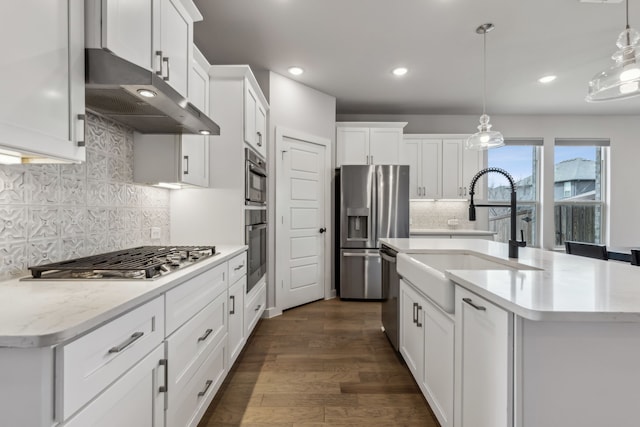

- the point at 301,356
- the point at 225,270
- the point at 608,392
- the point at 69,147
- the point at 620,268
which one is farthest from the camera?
the point at 301,356

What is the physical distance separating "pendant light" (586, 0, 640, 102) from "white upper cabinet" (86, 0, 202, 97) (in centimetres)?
262

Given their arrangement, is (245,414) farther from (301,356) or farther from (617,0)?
(617,0)

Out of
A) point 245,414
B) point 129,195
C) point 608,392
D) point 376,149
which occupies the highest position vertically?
point 376,149

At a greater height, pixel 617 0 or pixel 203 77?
pixel 617 0

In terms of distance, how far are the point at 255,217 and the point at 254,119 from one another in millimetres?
954

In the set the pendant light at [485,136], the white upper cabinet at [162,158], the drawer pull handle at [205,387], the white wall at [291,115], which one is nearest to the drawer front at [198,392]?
the drawer pull handle at [205,387]

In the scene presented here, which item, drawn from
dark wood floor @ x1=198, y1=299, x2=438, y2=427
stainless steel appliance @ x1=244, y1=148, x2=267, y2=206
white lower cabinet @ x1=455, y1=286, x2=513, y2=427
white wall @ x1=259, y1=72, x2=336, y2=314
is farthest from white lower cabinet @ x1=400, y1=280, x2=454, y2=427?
white wall @ x1=259, y1=72, x2=336, y2=314

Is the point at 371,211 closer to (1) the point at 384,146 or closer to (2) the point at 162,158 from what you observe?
(1) the point at 384,146

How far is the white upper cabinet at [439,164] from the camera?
198 inches

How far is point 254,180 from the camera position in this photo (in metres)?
2.98

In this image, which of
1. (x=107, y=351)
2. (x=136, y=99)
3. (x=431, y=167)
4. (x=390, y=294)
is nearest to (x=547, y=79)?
(x=431, y=167)

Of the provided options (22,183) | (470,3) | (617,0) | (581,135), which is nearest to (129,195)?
(22,183)

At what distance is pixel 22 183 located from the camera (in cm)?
134

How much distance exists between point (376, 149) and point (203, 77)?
2.88m
